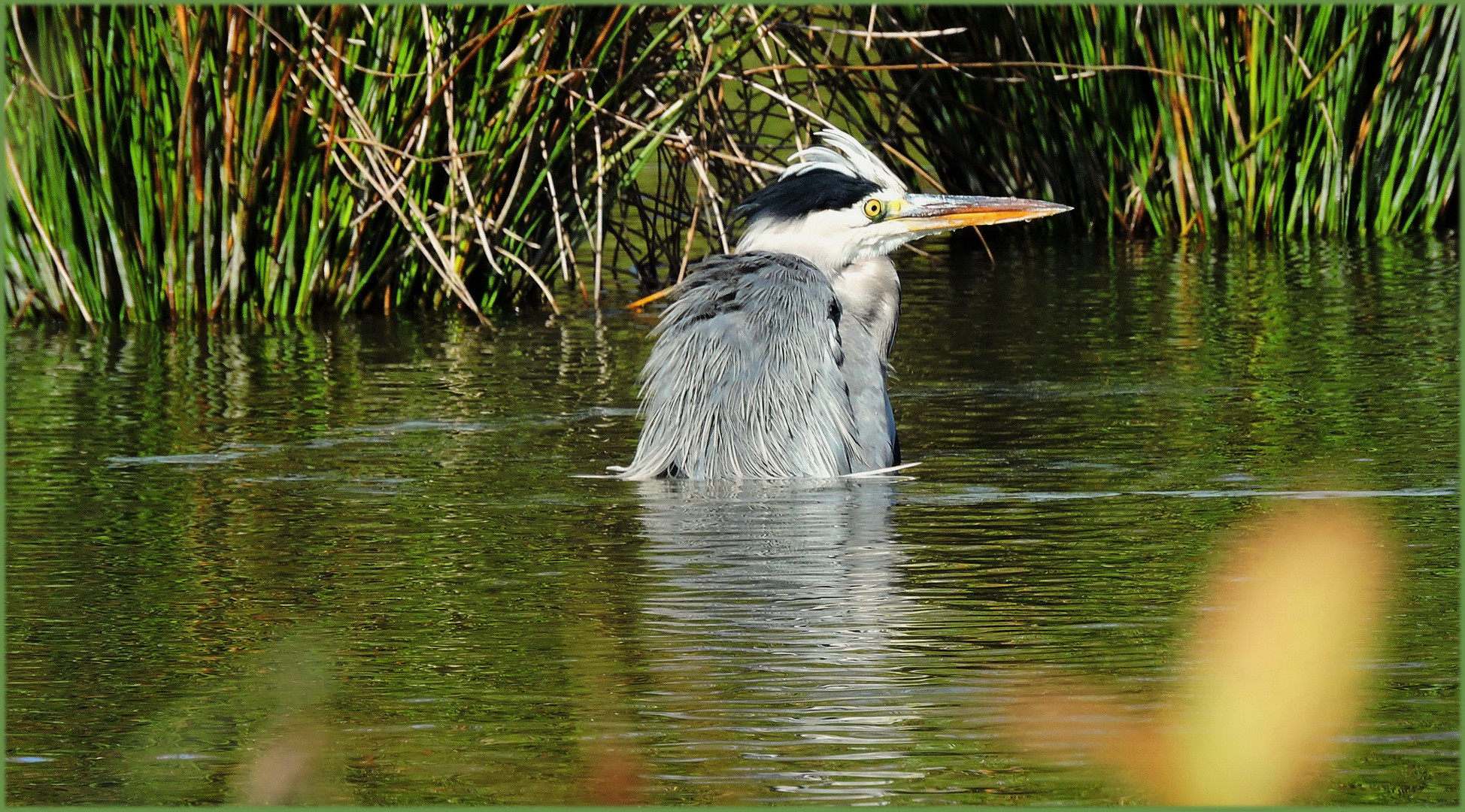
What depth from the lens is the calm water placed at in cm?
286

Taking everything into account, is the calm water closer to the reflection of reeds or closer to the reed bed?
the reflection of reeds

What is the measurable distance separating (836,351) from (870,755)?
2299 mm

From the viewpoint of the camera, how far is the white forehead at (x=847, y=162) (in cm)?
545

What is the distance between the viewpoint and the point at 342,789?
8.91 feet

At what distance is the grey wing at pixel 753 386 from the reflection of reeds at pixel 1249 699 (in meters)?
1.26

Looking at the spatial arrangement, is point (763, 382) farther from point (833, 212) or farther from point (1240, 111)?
point (1240, 111)

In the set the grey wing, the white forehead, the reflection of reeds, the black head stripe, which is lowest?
the reflection of reeds

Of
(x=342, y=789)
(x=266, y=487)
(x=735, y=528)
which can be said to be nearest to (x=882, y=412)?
(x=735, y=528)

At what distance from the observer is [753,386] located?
495 centimetres

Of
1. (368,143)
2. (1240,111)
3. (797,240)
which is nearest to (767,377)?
(797,240)

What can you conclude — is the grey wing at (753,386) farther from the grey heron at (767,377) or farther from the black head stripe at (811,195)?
the black head stripe at (811,195)

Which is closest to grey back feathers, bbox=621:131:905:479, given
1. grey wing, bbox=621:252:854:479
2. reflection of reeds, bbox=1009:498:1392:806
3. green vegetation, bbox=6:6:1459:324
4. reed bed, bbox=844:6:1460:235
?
grey wing, bbox=621:252:854:479

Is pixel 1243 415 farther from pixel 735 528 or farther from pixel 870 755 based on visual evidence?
pixel 870 755

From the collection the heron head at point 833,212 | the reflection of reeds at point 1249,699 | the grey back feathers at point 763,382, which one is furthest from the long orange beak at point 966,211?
the reflection of reeds at point 1249,699
